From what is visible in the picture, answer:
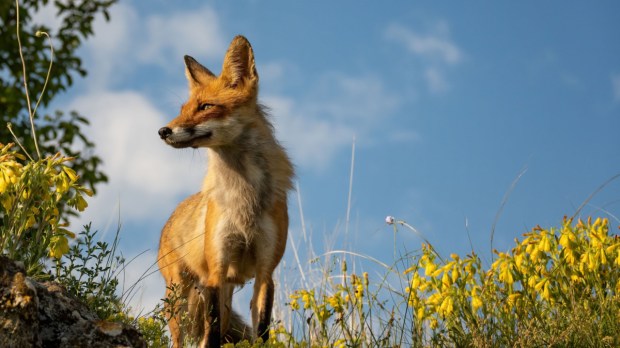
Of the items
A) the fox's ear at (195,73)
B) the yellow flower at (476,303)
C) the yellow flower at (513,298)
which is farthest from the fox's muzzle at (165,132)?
the yellow flower at (513,298)

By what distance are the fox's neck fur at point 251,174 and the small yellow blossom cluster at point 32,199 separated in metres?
1.88

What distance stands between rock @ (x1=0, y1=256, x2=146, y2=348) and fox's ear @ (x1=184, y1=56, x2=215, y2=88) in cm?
324

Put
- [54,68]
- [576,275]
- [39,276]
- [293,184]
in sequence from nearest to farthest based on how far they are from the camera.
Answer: [39,276], [576,275], [293,184], [54,68]

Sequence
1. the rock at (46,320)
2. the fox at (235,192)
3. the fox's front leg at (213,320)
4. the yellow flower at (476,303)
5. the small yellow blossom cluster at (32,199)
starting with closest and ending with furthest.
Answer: the rock at (46,320)
the small yellow blossom cluster at (32,199)
the yellow flower at (476,303)
the fox's front leg at (213,320)
the fox at (235,192)

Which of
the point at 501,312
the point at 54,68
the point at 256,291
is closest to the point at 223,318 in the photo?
the point at 256,291

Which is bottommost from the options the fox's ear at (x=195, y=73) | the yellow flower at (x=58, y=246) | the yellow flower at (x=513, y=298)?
the yellow flower at (x=58, y=246)

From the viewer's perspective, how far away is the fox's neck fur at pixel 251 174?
6422mm

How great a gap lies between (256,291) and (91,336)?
2.71 meters

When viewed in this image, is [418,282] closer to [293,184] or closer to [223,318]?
[293,184]

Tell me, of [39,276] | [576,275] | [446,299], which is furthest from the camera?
[576,275]

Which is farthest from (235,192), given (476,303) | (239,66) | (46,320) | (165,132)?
(46,320)

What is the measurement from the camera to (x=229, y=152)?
21.2 ft

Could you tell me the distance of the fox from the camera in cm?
616

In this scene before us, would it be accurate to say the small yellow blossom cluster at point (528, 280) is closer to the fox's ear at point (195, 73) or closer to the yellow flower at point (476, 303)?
the yellow flower at point (476, 303)
